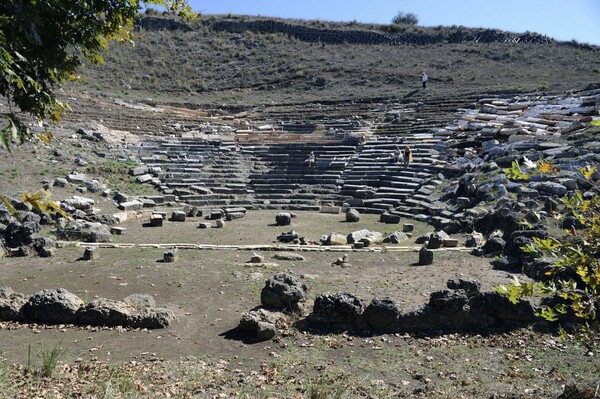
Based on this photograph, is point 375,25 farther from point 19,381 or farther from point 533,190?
point 19,381

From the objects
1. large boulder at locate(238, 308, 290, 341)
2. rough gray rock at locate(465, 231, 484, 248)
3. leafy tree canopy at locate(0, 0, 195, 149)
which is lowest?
large boulder at locate(238, 308, 290, 341)

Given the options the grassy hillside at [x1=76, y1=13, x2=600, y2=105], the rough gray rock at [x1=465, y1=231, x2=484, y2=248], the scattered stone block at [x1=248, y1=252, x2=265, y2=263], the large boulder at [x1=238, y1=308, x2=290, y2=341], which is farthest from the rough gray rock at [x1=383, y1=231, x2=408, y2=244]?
the grassy hillside at [x1=76, y1=13, x2=600, y2=105]

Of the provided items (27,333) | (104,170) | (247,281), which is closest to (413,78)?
(104,170)

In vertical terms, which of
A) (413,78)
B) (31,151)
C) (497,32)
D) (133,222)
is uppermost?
(497,32)

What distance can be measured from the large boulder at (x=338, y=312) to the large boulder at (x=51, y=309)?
3576mm

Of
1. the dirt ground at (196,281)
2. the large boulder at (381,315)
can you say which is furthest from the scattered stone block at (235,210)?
the large boulder at (381,315)

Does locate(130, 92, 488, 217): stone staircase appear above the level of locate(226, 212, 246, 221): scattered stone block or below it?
above

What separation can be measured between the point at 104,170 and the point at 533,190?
48.4ft

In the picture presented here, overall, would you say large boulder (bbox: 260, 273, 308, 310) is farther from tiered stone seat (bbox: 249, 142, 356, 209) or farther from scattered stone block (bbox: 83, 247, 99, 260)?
tiered stone seat (bbox: 249, 142, 356, 209)

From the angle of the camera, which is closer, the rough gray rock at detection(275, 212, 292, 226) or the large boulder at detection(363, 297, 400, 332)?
the large boulder at detection(363, 297, 400, 332)

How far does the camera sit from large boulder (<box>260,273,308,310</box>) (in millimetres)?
9320

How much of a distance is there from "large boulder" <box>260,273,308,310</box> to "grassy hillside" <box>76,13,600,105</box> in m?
23.3

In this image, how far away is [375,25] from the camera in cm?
4497

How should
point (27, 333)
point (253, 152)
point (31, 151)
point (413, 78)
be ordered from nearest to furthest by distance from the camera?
1. point (27, 333)
2. point (31, 151)
3. point (253, 152)
4. point (413, 78)
